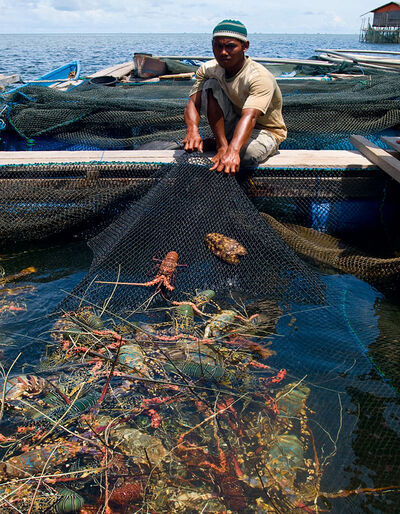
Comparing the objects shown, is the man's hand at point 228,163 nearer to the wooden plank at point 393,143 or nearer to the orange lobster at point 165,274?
the orange lobster at point 165,274

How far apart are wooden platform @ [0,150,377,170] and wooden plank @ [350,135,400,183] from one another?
0.06 meters

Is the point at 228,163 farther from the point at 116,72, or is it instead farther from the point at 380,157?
the point at 116,72

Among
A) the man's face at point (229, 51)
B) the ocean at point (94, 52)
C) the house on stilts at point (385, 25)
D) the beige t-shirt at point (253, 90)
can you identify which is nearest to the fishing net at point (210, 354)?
the beige t-shirt at point (253, 90)

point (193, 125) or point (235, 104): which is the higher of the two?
point (235, 104)

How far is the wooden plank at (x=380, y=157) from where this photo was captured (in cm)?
374

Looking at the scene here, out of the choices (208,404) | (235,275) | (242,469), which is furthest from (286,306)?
(242,469)

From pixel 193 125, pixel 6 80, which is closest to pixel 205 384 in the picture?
pixel 193 125

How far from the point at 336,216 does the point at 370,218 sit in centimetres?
37

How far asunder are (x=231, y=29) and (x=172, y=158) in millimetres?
1275

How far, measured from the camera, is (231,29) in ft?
11.9

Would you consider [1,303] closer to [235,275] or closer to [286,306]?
[235,275]

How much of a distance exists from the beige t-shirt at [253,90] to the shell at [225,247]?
126 cm

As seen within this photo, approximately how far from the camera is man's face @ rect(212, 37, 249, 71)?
3.65 m

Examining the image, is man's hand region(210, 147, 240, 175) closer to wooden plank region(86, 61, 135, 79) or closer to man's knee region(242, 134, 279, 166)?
man's knee region(242, 134, 279, 166)
